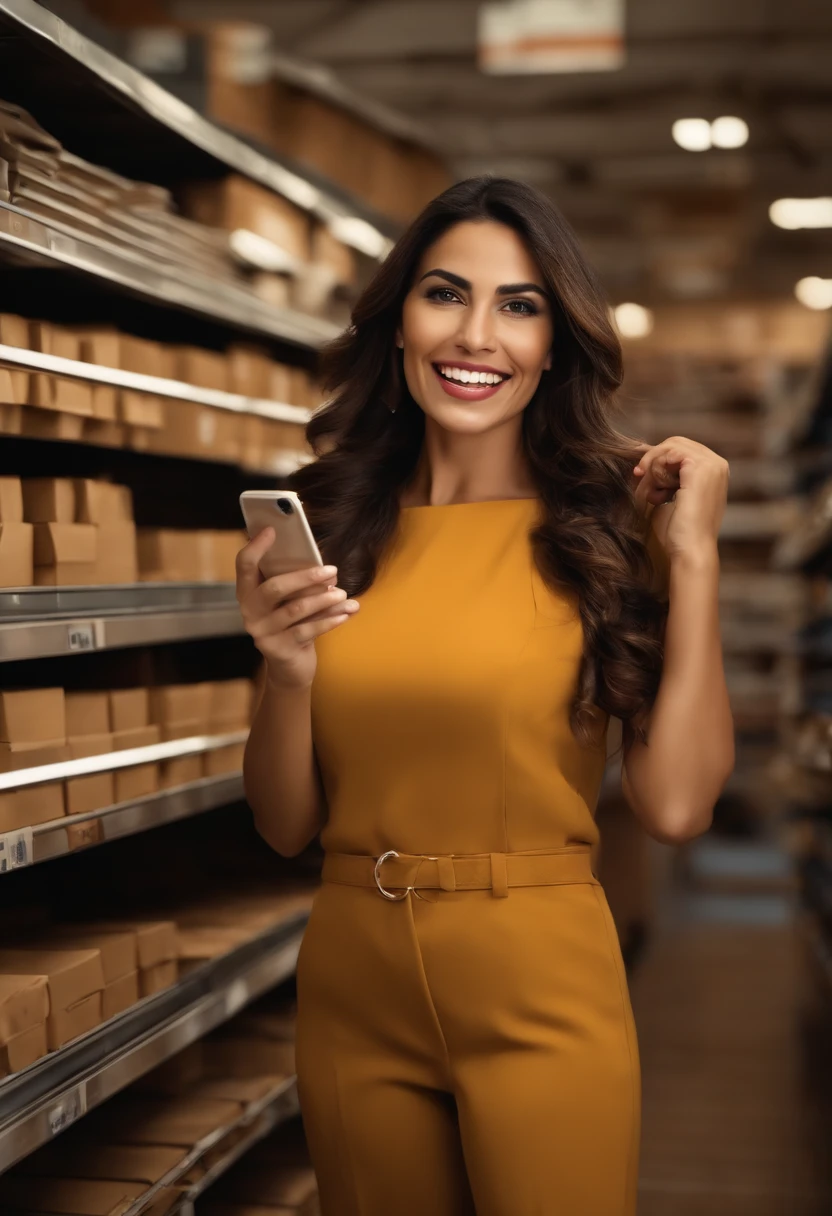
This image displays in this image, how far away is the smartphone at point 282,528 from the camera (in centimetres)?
174

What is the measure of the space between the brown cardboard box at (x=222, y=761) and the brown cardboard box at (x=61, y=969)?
20.9 inches

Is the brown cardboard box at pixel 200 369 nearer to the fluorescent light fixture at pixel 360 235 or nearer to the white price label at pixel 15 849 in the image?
the fluorescent light fixture at pixel 360 235

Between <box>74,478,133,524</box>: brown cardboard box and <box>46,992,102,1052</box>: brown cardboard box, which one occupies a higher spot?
<box>74,478,133,524</box>: brown cardboard box

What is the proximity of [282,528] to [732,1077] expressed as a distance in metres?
3.91

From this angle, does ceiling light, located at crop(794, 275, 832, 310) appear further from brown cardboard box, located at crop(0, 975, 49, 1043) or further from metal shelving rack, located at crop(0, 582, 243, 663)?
brown cardboard box, located at crop(0, 975, 49, 1043)

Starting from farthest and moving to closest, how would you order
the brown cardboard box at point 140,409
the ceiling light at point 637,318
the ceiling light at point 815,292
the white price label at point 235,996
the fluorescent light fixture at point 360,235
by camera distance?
the ceiling light at point 637,318 < the ceiling light at point 815,292 < the fluorescent light fixture at point 360,235 < the white price label at point 235,996 < the brown cardboard box at point 140,409

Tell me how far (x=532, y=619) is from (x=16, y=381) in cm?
86

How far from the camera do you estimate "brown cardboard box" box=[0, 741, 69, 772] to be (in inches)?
84.4

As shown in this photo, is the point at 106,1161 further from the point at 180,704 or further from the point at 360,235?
the point at 360,235

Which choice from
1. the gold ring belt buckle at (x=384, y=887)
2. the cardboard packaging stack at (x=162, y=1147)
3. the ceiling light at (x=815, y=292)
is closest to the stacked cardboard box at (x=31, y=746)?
the gold ring belt buckle at (x=384, y=887)

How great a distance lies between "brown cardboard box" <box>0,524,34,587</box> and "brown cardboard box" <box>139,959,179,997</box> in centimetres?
73

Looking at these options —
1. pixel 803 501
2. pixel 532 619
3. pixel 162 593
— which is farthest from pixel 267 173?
pixel 803 501

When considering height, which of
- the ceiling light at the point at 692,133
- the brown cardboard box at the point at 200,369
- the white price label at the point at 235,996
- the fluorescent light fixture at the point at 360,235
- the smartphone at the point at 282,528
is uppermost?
the ceiling light at the point at 692,133

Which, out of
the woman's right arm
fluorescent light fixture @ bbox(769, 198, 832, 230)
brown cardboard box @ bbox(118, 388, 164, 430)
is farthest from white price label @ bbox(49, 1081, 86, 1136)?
fluorescent light fixture @ bbox(769, 198, 832, 230)
